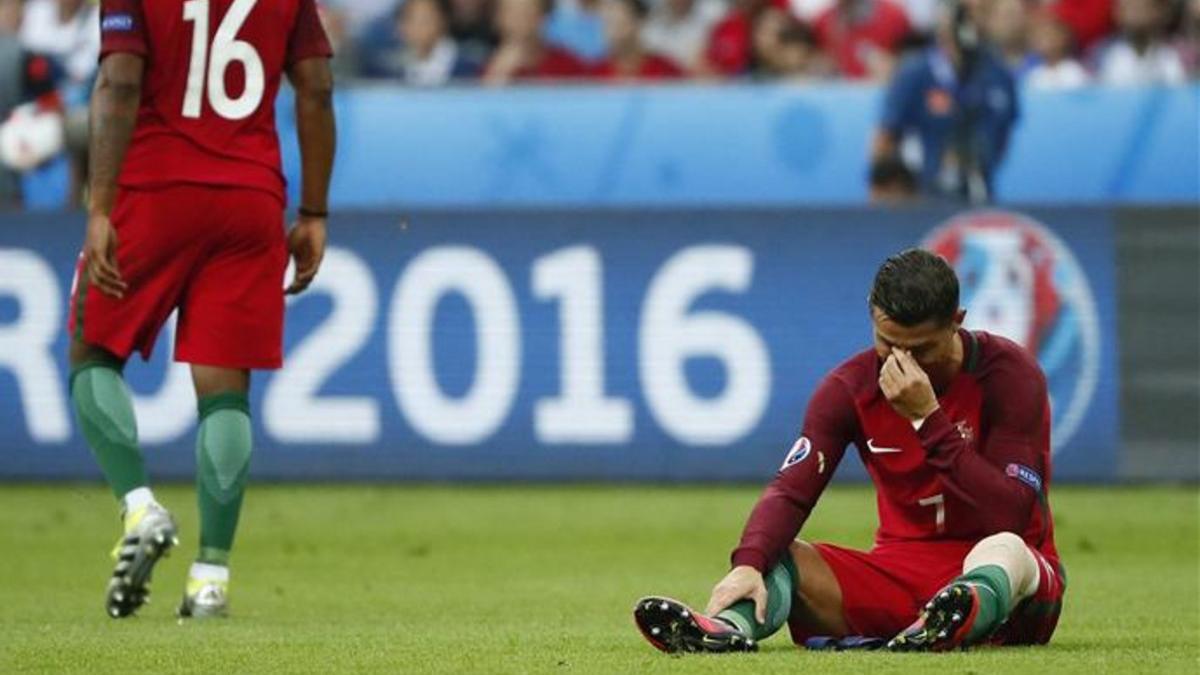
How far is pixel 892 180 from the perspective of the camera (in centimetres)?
1616

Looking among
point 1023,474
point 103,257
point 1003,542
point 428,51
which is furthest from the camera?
point 428,51

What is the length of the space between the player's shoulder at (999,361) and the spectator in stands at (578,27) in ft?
34.4

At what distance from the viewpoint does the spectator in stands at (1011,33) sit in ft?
57.2

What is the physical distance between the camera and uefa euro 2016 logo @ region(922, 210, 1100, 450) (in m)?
14.7

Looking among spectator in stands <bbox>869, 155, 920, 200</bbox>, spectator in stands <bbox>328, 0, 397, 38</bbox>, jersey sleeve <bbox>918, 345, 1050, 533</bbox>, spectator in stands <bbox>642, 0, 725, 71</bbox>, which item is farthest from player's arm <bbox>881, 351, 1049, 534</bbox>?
spectator in stands <bbox>328, 0, 397, 38</bbox>

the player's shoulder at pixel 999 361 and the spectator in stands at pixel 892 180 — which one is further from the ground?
the player's shoulder at pixel 999 361

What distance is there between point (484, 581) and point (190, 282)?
2156mm

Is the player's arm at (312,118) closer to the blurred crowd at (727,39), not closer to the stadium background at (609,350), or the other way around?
the stadium background at (609,350)

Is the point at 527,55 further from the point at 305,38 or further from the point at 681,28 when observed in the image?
the point at 305,38

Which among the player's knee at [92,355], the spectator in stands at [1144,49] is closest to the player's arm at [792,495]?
the player's knee at [92,355]

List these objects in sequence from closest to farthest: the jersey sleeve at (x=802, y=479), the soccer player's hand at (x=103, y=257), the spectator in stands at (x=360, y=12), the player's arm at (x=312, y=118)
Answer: the jersey sleeve at (x=802, y=479) < the soccer player's hand at (x=103, y=257) < the player's arm at (x=312, y=118) < the spectator in stands at (x=360, y=12)

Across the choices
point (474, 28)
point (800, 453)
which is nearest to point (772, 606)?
point (800, 453)

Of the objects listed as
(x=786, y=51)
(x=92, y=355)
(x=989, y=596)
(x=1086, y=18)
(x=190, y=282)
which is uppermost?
(x=989, y=596)

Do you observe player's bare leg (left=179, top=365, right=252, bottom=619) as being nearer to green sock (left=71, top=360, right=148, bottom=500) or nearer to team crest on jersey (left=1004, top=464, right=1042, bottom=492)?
green sock (left=71, top=360, right=148, bottom=500)
